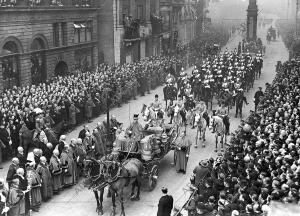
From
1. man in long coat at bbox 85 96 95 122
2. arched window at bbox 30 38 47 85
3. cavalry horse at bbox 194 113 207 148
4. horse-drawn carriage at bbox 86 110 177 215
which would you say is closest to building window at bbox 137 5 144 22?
arched window at bbox 30 38 47 85

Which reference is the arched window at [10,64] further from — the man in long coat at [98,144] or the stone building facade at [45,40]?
the man in long coat at [98,144]

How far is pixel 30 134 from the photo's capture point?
1755cm

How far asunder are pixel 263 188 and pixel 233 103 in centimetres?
1376

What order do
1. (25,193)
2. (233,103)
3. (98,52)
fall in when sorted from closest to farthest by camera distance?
(25,193), (233,103), (98,52)

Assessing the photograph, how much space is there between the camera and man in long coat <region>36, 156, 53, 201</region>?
547 inches

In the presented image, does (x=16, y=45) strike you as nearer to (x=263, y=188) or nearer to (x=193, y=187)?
(x=193, y=187)

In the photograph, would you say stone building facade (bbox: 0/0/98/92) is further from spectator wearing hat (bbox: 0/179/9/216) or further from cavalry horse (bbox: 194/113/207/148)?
spectator wearing hat (bbox: 0/179/9/216)

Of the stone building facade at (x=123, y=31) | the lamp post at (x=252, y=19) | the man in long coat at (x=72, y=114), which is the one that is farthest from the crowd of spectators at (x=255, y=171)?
the lamp post at (x=252, y=19)

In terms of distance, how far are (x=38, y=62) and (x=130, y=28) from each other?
1212 cm

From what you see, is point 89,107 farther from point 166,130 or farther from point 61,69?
point 61,69

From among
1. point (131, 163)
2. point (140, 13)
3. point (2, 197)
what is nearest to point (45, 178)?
point (2, 197)

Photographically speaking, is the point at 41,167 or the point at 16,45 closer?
the point at 41,167

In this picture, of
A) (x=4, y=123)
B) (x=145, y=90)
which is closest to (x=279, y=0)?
(x=145, y=90)

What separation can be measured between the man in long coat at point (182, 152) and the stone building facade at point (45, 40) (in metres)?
13.0
